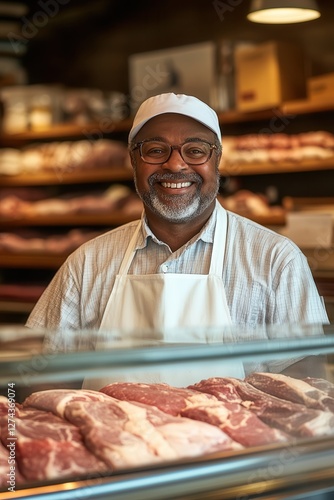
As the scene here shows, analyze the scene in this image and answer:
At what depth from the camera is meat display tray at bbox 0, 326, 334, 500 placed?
146 cm

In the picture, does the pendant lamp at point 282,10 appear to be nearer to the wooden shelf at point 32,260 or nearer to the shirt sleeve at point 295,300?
the shirt sleeve at point 295,300

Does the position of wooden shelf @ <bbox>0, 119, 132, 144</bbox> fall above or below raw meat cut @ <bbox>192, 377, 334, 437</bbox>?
above

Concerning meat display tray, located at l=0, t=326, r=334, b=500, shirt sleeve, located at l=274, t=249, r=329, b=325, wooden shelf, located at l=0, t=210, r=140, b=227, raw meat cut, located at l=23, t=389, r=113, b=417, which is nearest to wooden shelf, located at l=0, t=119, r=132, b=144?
wooden shelf, located at l=0, t=210, r=140, b=227

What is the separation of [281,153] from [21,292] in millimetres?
2139

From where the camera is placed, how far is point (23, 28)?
7.30m

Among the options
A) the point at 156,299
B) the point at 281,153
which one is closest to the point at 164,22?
the point at 281,153

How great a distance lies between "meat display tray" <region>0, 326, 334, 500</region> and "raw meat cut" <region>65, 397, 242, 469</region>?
0.09 ft

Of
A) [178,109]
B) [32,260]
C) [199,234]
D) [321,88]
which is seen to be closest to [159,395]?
[199,234]

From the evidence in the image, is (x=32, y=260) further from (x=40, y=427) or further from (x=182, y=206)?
(x=40, y=427)

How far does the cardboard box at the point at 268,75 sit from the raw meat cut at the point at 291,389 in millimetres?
3749

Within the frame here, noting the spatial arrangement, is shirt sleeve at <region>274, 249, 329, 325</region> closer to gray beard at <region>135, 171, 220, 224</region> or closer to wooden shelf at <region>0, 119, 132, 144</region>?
gray beard at <region>135, 171, 220, 224</region>

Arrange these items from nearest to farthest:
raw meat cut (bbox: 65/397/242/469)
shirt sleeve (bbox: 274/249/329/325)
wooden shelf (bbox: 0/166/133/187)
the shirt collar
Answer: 1. raw meat cut (bbox: 65/397/242/469)
2. shirt sleeve (bbox: 274/249/329/325)
3. the shirt collar
4. wooden shelf (bbox: 0/166/133/187)

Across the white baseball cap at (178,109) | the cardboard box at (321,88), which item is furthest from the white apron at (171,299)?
the cardboard box at (321,88)

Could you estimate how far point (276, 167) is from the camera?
5.54 metres
